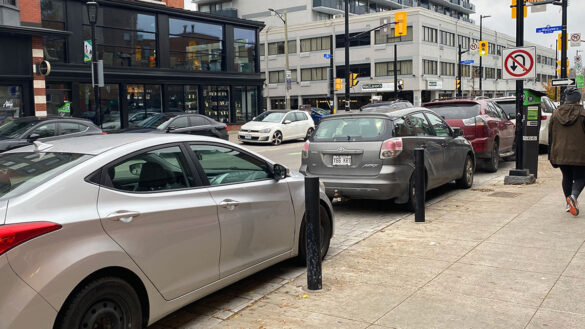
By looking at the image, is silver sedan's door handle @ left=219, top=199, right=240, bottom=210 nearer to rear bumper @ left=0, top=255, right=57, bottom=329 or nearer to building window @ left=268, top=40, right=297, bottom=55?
rear bumper @ left=0, top=255, right=57, bottom=329

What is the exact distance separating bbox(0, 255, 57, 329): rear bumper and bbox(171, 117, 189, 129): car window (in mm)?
16499

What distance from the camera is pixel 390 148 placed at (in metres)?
8.18

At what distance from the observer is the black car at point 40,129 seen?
13531 millimetres

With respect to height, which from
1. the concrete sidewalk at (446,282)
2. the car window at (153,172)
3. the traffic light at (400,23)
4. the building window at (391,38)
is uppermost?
the building window at (391,38)

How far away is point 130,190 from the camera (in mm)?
3947

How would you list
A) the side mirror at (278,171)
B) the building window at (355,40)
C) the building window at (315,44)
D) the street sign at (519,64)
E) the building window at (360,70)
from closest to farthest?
1. the side mirror at (278,171)
2. the street sign at (519,64)
3. the building window at (355,40)
4. the building window at (360,70)
5. the building window at (315,44)

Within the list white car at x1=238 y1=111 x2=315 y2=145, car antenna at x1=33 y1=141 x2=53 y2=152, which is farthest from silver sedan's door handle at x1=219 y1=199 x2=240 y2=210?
white car at x1=238 y1=111 x2=315 y2=145

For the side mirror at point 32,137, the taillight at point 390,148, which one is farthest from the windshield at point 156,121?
the taillight at point 390,148

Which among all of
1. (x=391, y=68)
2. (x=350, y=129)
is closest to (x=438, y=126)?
(x=350, y=129)

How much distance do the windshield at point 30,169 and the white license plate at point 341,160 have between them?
196 inches

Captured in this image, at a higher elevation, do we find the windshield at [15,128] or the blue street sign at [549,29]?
the blue street sign at [549,29]

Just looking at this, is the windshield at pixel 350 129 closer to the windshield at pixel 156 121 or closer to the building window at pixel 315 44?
the windshield at pixel 156 121

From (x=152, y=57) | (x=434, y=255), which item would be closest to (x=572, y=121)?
(x=434, y=255)

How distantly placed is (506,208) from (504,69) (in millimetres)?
3865
